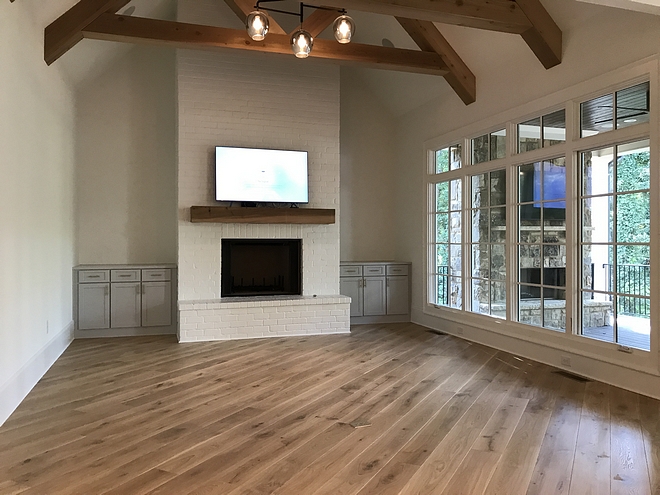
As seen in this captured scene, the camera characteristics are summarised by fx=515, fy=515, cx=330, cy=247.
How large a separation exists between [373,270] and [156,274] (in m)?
Result: 2.86

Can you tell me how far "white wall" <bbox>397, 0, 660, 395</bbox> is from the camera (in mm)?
3998

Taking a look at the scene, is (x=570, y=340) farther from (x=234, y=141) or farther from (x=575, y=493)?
(x=234, y=141)

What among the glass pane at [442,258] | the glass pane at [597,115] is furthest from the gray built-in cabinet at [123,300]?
the glass pane at [597,115]

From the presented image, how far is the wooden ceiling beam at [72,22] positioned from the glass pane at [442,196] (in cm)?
419

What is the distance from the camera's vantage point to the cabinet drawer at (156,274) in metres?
6.29

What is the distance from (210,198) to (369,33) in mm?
2861

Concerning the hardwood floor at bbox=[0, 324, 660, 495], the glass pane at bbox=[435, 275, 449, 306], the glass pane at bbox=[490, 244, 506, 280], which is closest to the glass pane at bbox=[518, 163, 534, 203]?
the glass pane at bbox=[490, 244, 506, 280]

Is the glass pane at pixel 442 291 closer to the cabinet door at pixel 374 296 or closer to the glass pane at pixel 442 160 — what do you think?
the cabinet door at pixel 374 296

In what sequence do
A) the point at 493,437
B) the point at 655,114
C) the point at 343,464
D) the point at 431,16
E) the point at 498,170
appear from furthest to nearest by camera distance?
the point at 498,170 → the point at 431,16 → the point at 655,114 → the point at 493,437 → the point at 343,464

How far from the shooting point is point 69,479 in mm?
2490

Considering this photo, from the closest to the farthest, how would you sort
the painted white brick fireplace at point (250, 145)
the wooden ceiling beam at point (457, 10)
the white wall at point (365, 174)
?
the wooden ceiling beam at point (457, 10)
the painted white brick fireplace at point (250, 145)
the white wall at point (365, 174)

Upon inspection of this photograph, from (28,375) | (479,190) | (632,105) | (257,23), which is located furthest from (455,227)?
(28,375)

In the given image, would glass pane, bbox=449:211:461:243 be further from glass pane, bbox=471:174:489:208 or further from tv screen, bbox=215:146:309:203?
tv screen, bbox=215:146:309:203

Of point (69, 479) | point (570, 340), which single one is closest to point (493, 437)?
point (570, 340)
